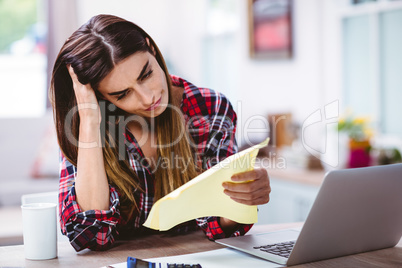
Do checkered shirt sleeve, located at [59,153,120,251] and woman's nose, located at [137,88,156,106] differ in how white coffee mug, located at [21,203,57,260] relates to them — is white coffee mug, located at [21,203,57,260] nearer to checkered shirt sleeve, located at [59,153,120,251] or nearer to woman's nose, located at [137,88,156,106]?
checkered shirt sleeve, located at [59,153,120,251]

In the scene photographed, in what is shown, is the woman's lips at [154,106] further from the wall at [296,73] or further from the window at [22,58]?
the window at [22,58]

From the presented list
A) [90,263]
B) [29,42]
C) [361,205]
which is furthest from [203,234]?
[29,42]

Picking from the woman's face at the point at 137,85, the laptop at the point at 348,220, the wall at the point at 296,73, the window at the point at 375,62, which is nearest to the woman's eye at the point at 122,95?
the woman's face at the point at 137,85

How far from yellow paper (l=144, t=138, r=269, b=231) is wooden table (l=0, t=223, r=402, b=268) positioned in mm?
110

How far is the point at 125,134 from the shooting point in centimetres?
144

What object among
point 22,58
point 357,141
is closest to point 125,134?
point 357,141

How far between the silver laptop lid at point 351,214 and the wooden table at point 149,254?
0.09ft

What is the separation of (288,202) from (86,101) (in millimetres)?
2121

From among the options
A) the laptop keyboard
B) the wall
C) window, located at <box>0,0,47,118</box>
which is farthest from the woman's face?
window, located at <box>0,0,47,118</box>

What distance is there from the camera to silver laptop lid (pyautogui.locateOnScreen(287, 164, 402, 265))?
967mm

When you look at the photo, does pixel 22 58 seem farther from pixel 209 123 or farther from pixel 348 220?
pixel 348 220

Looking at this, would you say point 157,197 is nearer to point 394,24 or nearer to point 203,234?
point 203,234

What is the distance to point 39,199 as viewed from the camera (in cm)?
151

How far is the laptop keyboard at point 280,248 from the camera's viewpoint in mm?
1066
